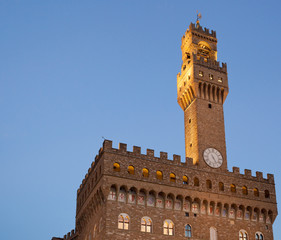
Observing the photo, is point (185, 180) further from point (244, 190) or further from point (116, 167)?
point (116, 167)

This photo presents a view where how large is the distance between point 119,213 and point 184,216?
783cm

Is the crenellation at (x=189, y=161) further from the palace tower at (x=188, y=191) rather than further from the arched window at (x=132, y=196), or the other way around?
the arched window at (x=132, y=196)

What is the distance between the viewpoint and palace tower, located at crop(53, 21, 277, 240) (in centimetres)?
4666

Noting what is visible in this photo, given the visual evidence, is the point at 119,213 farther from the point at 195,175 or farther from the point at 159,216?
the point at 195,175

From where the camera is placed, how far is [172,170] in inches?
1980

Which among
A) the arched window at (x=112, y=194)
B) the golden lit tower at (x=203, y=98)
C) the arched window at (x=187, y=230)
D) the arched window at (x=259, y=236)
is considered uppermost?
the golden lit tower at (x=203, y=98)

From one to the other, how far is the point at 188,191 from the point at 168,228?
4.97m

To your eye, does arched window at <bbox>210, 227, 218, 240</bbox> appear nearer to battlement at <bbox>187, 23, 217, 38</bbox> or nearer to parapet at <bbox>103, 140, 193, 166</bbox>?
parapet at <bbox>103, 140, 193, 166</bbox>

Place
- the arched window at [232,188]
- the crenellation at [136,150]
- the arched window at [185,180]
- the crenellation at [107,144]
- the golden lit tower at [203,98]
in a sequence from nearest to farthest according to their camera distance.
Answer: the crenellation at [107,144] < the crenellation at [136,150] < the arched window at [185,180] < the arched window at [232,188] < the golden lit tower at [203,98]

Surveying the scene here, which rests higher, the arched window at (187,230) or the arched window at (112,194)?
the arched window at (112,194)

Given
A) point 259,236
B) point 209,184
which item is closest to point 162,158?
point 209,184

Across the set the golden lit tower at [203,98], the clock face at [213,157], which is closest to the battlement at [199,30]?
the golden lit tower at [203,98]

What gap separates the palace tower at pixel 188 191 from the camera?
1837 inches

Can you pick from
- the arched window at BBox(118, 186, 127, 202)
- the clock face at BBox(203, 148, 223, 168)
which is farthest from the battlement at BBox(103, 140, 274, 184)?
the arched window at BBox(118, 186, 127, 202)
